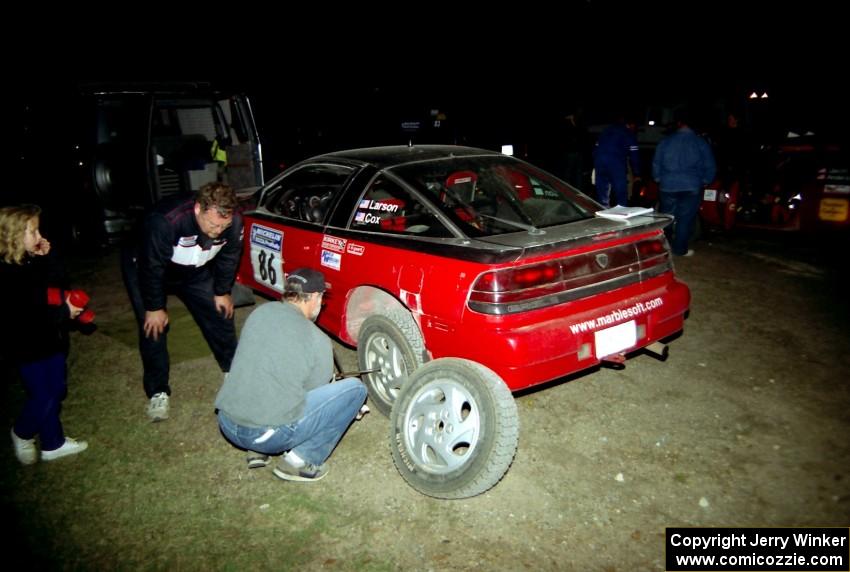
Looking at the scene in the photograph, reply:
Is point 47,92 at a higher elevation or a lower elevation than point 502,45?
lower

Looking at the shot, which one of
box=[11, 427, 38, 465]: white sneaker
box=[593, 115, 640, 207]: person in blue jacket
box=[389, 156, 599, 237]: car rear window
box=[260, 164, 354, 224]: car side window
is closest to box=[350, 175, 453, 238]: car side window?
box=[389, 156, 599, 237]: car rear window

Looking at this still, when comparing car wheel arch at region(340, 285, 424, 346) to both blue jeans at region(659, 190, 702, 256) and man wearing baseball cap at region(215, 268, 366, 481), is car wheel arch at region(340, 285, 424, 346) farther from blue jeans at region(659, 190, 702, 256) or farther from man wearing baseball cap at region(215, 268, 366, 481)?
blue jeans at region(659, 190, 702, 256)

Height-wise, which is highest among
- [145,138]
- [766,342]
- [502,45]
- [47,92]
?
[502,45]

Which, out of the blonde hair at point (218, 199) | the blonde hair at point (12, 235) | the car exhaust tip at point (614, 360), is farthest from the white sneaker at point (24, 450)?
the car exhaust tip at point (614, 360)

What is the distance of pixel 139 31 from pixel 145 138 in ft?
51.3

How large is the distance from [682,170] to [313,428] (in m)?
5.64

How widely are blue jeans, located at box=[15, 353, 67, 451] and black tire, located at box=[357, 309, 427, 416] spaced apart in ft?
5.78

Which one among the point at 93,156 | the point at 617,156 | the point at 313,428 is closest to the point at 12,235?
the point at 313,428

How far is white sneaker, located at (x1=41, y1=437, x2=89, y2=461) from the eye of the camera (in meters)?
3.46

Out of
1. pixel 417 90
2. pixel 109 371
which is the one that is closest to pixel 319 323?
pixel 109 371

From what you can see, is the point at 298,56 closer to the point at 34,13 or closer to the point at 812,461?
the point at 34,13

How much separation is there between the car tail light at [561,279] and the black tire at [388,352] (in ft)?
1.77

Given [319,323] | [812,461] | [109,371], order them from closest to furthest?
1. [812,461]
2. [319,323]
3. [109,371]

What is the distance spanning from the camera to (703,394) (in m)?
3.99
